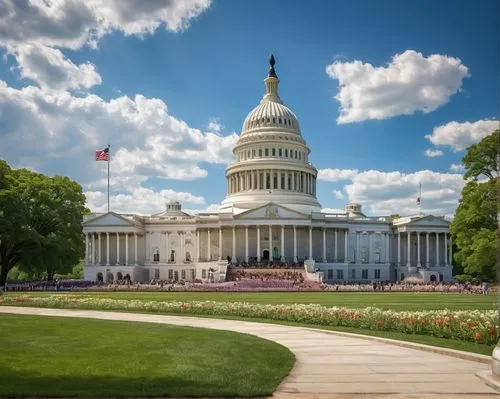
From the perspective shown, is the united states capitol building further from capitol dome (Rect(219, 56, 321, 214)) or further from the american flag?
the american flag

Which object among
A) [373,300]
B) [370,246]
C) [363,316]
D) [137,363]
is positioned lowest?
[373,300]

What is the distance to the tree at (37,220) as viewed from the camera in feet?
253

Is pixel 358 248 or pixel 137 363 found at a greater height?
pixel 358 248

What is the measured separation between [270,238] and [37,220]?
43.0 meters

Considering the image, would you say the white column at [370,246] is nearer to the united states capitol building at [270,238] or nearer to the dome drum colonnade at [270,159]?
the united states capitol building at [270,238]

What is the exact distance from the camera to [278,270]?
322ft

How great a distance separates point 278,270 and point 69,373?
84056mm

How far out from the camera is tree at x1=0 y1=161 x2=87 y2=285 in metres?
77.2

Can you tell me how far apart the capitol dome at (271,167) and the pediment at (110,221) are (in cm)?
2327

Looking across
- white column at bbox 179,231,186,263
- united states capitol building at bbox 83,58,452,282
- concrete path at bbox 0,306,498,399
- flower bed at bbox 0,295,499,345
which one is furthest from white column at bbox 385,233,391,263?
concrete path at bbox 0,306,498,399

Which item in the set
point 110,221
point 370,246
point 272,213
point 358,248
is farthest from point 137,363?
point 370,246

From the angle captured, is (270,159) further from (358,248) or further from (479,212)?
(479,212)

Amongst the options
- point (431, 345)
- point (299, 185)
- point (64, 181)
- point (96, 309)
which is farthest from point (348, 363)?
point (299, 185)

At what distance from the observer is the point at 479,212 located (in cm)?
6756
